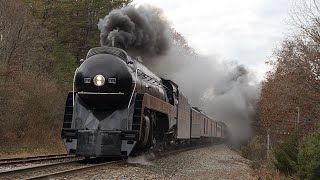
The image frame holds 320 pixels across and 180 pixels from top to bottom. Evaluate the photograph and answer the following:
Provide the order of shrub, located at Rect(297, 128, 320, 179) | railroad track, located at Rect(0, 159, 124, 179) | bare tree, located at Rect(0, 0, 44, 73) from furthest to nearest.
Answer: bare tree, located at Rect(0, 0, 44, 73) < railroad track, located at Rect(0, 159, 124, 179) < shrub, located at Rect(297, 128, 320, 179)

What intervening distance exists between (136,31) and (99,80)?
580 cm

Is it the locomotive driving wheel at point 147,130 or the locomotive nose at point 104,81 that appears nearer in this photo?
the locomotive nose at point 104,81

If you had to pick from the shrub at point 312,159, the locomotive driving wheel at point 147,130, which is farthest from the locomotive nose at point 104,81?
the shrub at point 312,159

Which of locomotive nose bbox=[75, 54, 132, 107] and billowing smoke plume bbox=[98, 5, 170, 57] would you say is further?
billowing smoke plume bbox=[98, 5, 170, 57]

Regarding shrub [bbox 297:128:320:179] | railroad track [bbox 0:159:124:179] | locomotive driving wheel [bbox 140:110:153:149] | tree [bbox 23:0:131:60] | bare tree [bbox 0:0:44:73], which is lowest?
railroad track [bbox 0:159:124:179]

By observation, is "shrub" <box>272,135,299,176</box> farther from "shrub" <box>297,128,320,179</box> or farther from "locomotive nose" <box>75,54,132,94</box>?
"locomotive nose" <box>75,54,132,94</box>

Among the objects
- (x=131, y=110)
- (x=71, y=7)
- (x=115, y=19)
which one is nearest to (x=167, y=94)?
Answer: (x=115, y=19)

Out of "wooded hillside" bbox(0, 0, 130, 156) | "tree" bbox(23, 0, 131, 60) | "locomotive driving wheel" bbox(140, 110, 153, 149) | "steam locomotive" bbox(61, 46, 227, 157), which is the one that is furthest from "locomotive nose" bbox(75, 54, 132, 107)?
"tree" bbox(23, 0, 131, 60)

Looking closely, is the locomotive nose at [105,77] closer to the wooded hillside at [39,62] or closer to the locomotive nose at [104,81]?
the locomotive nose at [104,81]

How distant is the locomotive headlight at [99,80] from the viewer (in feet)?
45.8

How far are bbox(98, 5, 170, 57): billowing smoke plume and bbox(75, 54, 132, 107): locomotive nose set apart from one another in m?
3.37

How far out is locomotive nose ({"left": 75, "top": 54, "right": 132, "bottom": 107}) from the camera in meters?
14.0

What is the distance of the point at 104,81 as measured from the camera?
46.0ft

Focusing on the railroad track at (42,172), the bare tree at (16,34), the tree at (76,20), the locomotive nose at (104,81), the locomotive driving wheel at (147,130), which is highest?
the tree at (76,20)
